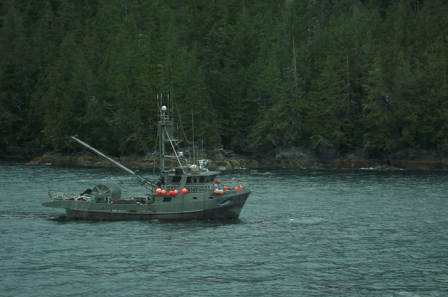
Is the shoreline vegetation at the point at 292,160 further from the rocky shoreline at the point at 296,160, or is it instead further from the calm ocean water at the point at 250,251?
the calm ocean water at the point at 250,251

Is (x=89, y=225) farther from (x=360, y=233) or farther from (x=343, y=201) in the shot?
(x=343, y=201)

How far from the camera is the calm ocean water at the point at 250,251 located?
36156 millimetres

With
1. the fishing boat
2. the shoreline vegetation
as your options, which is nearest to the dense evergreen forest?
the shoreline vegetation

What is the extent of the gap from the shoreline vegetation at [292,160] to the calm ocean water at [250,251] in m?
38.3

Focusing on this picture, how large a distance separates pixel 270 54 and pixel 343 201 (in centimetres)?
6898

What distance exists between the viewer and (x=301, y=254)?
4338cm

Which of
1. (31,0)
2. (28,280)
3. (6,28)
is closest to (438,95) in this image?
(28,280)

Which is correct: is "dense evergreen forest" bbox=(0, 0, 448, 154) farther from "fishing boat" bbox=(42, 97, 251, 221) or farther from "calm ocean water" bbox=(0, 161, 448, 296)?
"fishing boat" bbox=(42, 97, 251, 221)

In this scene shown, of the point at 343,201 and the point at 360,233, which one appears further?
the point at 343,201

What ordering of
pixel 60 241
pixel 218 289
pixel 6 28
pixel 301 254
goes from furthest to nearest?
pixel 6 28, pixel 60 241, pixel 301 254, pixel 218 289

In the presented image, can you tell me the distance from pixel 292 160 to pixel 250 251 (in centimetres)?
7443

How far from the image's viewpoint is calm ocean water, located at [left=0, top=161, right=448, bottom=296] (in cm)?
3616

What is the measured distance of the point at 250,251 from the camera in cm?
4416

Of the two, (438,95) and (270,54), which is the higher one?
(270,54)
